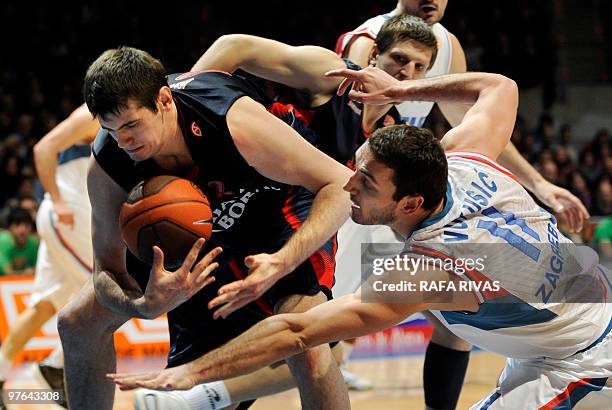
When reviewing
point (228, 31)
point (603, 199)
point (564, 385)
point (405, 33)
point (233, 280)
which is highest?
point (405, 33)

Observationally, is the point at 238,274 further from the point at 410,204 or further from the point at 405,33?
the point at 405,33

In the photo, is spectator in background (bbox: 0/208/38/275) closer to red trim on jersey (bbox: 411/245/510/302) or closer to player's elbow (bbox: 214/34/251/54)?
player's elbow (bbox: 214/34/251/54)

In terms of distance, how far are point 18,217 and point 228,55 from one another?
14.1 ft

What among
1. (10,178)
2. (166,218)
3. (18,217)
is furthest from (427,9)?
(10,178)

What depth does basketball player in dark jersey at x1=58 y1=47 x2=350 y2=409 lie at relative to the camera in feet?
9.39

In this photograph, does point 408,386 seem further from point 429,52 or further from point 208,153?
point 208,153

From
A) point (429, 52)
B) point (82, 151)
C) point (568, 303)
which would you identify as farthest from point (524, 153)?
point (568, 303)

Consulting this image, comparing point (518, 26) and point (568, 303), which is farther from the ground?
point (568, 303)

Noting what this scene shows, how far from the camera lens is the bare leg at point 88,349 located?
3.37m

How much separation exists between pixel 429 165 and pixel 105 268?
1.26 m

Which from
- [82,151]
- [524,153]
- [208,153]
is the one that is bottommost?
[524,153]

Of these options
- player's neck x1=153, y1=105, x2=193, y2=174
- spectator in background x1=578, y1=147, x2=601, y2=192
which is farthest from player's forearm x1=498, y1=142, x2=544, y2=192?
spectator in background x1=578, y1=147, x2=601, y2=192

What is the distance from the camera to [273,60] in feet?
12.9

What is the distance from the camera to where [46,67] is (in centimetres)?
Result: 1145
